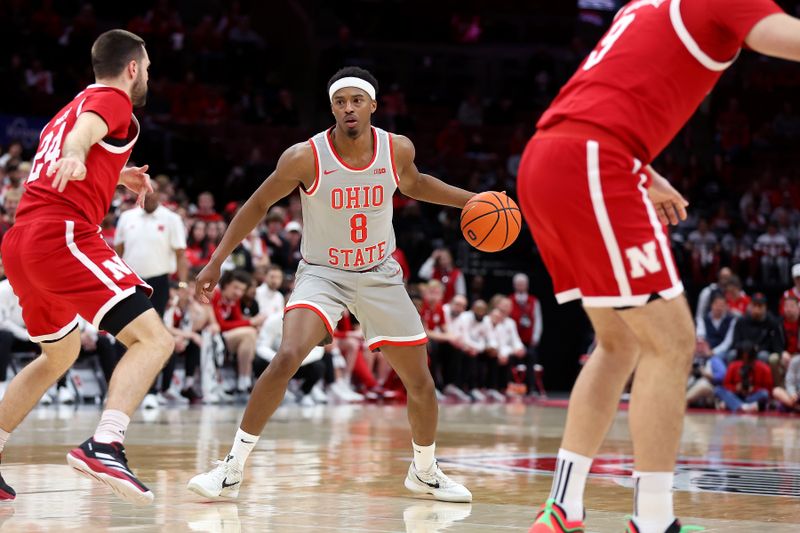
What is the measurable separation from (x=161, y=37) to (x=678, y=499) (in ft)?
64.4

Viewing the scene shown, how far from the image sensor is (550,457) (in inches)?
323

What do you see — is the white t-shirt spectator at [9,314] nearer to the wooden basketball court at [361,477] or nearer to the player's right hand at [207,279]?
the wooden basketball court at [361,477]

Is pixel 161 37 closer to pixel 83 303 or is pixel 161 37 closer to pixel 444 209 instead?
pixel 444 209

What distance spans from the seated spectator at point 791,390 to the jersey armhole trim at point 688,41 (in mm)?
12446

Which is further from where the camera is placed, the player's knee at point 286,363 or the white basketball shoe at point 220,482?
the player's knee at point 286,363

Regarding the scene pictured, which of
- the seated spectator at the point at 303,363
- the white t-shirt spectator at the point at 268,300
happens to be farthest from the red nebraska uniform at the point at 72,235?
the white t-shirt spectator at the point at 268,300

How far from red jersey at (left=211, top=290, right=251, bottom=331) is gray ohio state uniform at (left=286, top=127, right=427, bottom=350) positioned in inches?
337

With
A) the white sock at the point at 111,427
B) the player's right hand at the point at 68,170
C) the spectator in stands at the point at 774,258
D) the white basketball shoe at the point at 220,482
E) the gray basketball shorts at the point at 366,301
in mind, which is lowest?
the white basketball shoe at the point at 220,482

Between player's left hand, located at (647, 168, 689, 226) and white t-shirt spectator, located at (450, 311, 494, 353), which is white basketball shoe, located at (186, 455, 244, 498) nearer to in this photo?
player's left hand, located at (647, 168, 689, 226)

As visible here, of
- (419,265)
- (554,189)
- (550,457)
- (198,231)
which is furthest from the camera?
(419,265)

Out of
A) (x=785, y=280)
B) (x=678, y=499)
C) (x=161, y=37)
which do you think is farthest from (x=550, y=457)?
(x=161, y=37)

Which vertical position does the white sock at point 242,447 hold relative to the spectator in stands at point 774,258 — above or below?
below

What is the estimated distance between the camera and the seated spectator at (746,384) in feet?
51.9

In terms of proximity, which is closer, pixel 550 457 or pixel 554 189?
pixel 554 189
